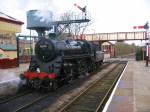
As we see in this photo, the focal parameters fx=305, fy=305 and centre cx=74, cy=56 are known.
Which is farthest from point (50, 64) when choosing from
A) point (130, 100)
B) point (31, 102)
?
point (130, 100)

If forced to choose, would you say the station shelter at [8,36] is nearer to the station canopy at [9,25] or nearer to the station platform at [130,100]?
the station canopy at [9,25]

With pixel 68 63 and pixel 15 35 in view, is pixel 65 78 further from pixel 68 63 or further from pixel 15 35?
pixel 15 35

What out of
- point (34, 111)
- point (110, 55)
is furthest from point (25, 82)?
point (110, 55)

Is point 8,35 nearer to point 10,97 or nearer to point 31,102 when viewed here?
point 10,97

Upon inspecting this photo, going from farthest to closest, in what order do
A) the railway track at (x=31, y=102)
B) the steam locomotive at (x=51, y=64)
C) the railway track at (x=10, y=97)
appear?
the steam locomotive at (x=51, y=64), the railway track at (x=10, y=97), the railway track at (x=31, y=102)

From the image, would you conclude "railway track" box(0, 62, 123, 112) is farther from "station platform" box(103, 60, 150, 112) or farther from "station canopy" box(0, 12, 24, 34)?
"station canopy" box(0, 12, 24, 34)

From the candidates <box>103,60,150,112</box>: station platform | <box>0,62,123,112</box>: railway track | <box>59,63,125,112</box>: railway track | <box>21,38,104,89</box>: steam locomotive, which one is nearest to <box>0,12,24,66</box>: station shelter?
<box>21,38,104,89</box>: steam locomotive

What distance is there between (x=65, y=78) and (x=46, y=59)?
161 centimetres

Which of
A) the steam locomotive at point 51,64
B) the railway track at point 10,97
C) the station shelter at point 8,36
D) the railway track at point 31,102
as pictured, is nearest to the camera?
the railway track at point 31,102

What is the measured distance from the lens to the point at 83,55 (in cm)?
2197

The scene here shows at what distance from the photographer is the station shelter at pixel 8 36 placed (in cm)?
2694

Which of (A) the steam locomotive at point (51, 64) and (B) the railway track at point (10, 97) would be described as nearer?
(B) the railway track at point (10, 97)

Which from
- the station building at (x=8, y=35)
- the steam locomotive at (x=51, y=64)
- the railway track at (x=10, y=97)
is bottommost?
the railway track at (x=10, y=97)

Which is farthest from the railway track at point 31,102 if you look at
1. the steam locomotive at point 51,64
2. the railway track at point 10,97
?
the steam locomotive at point 51,64
